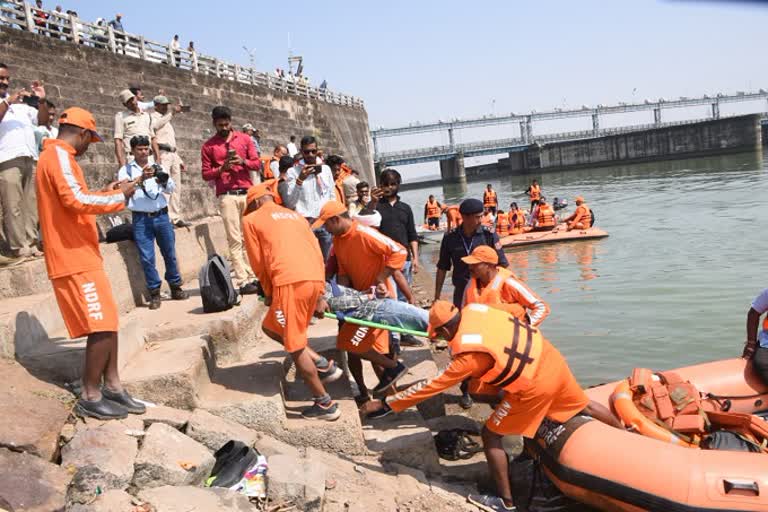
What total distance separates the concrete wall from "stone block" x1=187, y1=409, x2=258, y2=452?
7.17m

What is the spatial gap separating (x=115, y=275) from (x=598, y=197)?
33.3 metres

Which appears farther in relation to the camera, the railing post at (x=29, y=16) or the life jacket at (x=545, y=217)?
the life jacket at (x=545, y=217)

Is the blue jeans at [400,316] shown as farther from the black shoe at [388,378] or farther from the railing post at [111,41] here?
the railing post at [111,41]

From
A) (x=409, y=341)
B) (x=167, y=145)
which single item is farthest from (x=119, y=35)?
(x=409, y=341)

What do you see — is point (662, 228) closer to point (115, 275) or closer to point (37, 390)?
point (115, 275)

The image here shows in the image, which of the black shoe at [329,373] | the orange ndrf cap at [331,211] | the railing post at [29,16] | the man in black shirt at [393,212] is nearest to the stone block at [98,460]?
the black shoe at [329,373]

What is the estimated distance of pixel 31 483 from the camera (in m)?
3.24

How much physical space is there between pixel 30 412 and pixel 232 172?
3.95m

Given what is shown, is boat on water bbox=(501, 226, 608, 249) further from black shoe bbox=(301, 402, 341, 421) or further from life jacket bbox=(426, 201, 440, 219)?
black shoe bbox=(301, 402, 341, 421)

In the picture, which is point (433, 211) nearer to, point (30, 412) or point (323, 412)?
point (323, 412)

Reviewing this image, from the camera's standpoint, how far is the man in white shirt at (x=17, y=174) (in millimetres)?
5707

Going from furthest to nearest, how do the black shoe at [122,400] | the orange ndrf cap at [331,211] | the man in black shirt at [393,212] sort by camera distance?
the man in black shirt at [393,212] < the orange ndrf cap at [331,211] < the black shoe at [122,400]

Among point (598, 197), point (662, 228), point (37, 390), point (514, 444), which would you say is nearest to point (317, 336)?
point (514, 444)

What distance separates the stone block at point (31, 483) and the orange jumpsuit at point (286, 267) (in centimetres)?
166
